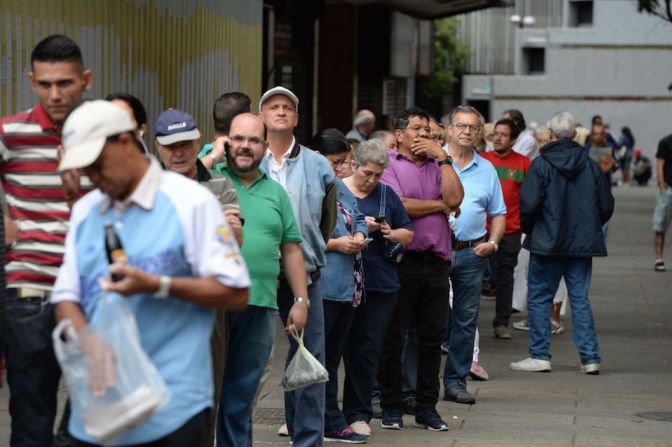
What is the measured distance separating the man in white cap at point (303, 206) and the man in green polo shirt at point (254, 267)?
1.88 ft

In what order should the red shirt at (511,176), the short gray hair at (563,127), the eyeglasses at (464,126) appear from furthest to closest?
the red shirt at (511,176) → the short gray hair at (563,127) → the eyeglasses at (464,126)

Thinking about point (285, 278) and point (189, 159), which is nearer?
point (189, 159)

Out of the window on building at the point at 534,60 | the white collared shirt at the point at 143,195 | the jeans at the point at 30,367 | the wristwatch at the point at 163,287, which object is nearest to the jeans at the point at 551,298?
the jeans at the point at 30,367

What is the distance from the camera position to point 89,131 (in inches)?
168

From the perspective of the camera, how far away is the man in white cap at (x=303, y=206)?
7.47m

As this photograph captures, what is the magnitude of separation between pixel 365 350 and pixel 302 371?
1373 millimetres

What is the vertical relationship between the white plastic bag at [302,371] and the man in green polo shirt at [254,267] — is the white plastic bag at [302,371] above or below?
below

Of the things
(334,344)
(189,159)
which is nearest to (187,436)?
(189,159)

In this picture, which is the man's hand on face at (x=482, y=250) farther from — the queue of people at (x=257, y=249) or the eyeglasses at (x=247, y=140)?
the eyeglasses at (x=247, y=140)

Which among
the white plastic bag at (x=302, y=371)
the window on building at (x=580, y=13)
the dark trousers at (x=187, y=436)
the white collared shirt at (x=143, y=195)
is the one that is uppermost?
the window on building at (x=580, y=13)

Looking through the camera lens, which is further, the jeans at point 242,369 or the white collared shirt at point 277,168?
the white collared shirt at point 277,168

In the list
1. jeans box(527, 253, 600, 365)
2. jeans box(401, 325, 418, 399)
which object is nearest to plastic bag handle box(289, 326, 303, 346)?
jeans box(401, 325, 418, 399)

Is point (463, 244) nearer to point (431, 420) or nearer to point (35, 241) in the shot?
point (431, 420)

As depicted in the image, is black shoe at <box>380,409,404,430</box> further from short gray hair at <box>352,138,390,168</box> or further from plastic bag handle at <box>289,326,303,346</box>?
plastic bag handle at <box>289,326,303,346</box>
